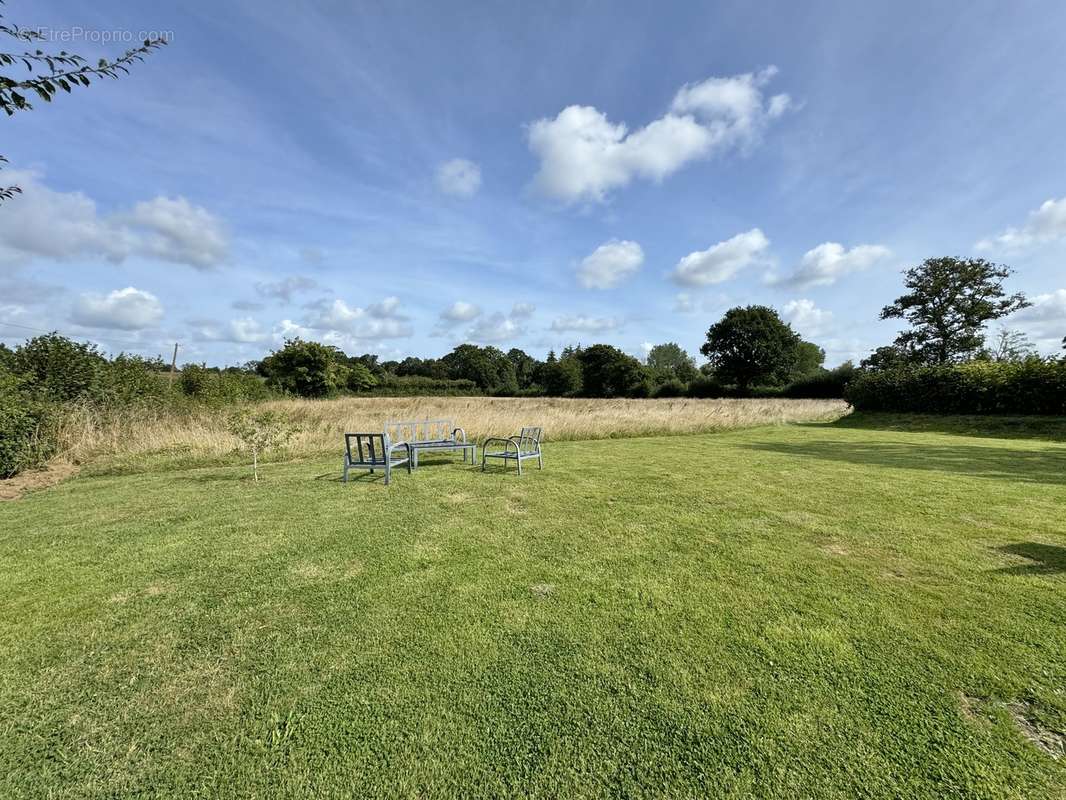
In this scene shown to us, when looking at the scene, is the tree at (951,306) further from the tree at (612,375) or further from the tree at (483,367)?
the tree at (483,367)

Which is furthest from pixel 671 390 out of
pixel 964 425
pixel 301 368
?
pixel 301 368

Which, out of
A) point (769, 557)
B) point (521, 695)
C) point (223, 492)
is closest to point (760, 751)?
point (521, 695)

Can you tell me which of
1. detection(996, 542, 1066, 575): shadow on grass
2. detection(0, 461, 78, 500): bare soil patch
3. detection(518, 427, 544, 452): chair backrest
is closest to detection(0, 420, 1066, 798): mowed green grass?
detection(996, 542, 1066, 575): shadow on grass

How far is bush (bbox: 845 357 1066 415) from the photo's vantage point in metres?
16.6

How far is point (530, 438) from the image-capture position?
909 cm

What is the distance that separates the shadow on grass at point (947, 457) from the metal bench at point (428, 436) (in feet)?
25.9

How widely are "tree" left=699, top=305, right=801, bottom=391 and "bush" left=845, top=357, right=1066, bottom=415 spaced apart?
22.8m

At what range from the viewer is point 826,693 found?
7.77 ft

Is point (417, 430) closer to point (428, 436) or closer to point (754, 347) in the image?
→ point (428, 436)

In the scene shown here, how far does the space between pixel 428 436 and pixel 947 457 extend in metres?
12.3

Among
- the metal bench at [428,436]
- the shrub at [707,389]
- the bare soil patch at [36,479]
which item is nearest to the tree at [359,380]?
the bare soil patch at [36,479]

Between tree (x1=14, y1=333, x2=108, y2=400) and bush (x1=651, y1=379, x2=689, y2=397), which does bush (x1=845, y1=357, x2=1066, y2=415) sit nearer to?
bush (x1=651, y1=379, x2=689, y2=397)

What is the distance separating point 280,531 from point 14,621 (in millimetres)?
2121

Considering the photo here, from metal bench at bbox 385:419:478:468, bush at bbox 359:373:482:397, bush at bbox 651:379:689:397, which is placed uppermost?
bush at bbox 359:373:482:397
